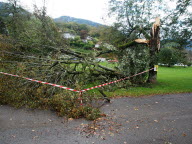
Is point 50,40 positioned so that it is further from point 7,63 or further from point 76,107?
point 76,107

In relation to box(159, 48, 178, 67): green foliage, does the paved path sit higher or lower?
lower

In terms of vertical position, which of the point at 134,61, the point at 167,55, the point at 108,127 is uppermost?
the point at 167,55

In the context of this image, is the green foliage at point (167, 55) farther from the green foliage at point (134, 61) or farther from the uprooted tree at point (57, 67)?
the green foliage at point (134, 61)

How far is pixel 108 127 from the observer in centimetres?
409

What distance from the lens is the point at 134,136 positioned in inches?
145

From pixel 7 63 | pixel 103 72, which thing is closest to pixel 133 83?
pixel 103 72

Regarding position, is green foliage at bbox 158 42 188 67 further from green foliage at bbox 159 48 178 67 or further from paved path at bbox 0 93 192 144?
paved path at bbox 0 93 192 144

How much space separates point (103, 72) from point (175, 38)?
5137mm

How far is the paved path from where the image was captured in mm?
3512

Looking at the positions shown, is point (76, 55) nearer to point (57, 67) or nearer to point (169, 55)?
point (57, 67)

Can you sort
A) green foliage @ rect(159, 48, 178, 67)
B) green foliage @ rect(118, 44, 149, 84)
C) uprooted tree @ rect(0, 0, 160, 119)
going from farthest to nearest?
green foliage @ rect(118, 44, 149, 84) < green foliage @ rect(159, 48, 178, 67) < uprooted tree @ rect(0, 0, 160, 119)

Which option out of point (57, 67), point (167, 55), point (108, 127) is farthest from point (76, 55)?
point (108, 127)

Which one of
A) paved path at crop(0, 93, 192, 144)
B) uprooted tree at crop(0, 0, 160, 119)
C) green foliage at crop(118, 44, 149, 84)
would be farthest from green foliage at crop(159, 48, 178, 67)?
paved path at crop(0, 93, 192, 144)

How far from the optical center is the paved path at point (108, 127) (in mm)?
3512
